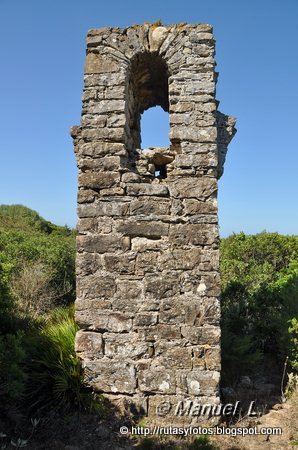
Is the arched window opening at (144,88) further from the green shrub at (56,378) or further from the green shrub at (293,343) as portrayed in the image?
the green shrub at (293,343)

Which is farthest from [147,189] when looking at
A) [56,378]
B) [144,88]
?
[56,378]

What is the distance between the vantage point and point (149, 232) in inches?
169

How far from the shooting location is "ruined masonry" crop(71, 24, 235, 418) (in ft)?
13.5

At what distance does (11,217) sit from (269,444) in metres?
20.5

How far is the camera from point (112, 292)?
425cm

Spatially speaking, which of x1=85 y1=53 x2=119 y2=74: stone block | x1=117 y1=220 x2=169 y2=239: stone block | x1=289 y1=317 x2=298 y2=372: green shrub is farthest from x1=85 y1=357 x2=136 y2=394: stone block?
x1=85 y1=53 x2=119 y2=74: stone block

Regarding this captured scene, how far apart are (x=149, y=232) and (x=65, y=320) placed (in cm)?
223

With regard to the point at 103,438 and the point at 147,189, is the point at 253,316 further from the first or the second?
the point at 103,438

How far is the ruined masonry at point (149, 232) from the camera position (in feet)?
13.5

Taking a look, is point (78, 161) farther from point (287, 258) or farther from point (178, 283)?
point (287, 258)

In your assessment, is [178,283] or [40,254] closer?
[178,283]

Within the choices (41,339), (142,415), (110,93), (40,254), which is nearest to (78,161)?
(110,93)

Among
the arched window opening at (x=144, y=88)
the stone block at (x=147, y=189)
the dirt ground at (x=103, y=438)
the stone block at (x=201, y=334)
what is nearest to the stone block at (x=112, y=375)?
the dirt ground at (x=103, y=438)

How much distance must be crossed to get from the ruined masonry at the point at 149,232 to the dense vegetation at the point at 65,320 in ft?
1.50
